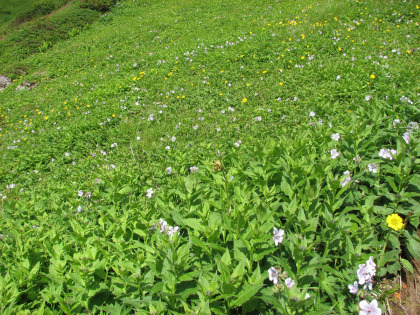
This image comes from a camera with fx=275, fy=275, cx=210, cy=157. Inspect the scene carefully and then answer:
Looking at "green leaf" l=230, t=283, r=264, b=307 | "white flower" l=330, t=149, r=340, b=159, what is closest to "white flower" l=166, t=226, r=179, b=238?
"green leaf" l=230, t=283, r=264, b=307

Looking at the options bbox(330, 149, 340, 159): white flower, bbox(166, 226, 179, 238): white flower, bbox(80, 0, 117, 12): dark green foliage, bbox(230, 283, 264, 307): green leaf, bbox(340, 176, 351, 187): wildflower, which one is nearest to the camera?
bbox(230, 283, 264, 307): green leaf

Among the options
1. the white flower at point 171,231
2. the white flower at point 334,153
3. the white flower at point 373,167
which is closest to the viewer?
the white flower at point 171,231

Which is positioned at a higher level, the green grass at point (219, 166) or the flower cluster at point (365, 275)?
the flower cluster at point (365, 275)

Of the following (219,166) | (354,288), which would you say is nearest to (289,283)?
(354,288)

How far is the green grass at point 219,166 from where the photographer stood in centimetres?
186

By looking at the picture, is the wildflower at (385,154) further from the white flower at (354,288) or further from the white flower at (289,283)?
the white flower at (289,283)

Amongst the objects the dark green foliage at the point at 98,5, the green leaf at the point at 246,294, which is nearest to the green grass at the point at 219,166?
the green leaf at the point at 246,294

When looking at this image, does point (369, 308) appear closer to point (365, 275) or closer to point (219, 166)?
point (365, 275)

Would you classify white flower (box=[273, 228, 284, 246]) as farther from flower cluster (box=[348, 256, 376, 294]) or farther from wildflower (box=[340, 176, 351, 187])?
wildflower (box=[340, 176, 351, 187])

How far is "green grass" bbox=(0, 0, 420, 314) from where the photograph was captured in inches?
73.4

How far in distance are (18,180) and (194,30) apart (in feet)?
28.6

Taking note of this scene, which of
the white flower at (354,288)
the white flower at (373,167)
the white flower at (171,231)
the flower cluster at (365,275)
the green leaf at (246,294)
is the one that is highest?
the white flower at (171,231)

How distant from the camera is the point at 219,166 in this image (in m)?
2.19

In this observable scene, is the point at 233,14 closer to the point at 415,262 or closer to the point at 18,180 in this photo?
the point at 18,180
